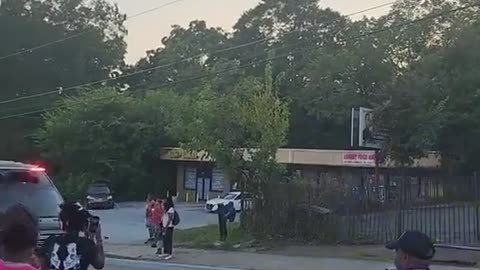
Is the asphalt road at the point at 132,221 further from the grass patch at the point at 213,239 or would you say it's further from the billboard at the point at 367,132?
the billboard at the point at 367,132

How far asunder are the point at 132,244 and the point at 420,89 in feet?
68.9

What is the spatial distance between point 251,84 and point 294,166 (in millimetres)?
23315

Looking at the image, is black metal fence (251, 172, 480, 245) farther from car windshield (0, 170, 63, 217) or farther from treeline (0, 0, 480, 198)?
car windshield (0, 170, 63, 217)

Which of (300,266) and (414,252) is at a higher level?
(414,252)

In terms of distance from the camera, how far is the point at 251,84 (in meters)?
31.6

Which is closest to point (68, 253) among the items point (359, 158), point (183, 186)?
point (359, 158)

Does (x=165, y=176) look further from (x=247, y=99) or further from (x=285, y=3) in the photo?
(x=247, y=99)

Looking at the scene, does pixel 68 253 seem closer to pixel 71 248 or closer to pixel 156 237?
pixel 71 248

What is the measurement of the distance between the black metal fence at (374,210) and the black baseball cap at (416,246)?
19088 millimetres

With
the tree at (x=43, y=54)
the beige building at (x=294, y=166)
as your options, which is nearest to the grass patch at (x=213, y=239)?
the beige building at (x=294, y=166)

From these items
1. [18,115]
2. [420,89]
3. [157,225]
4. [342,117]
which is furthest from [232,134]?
[18,115]

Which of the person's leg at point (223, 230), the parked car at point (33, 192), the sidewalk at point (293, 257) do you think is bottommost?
the sidewalk at point (293, 257)

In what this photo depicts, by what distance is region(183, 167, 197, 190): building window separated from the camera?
6284cm

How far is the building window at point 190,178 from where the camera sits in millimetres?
62844
